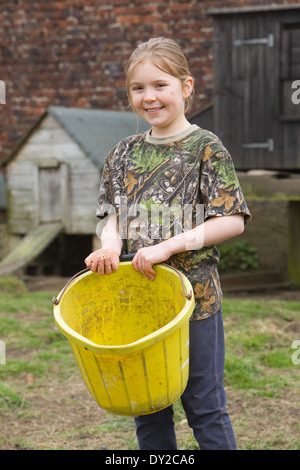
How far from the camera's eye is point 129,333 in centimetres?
212

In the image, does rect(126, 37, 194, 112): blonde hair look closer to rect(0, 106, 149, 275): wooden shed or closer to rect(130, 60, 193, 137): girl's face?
rect(130, 60, 193, 137): girl's face

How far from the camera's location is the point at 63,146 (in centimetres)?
734

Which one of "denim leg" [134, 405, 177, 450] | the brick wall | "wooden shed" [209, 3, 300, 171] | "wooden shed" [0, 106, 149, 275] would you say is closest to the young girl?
"denim leg" [134, 405, 177, 450]

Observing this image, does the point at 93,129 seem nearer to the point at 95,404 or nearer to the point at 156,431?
the point at 95,404

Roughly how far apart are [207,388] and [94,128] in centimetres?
579

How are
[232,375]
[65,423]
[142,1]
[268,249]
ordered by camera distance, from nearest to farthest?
[65,423]
[232,375]
[268,249]
[142,1]

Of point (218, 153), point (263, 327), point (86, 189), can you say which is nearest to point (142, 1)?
point (86, 189)

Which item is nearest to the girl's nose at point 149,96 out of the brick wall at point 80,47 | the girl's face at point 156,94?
the girl's face at point 156,94

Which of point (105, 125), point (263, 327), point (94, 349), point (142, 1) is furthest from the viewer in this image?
point (142, 1)

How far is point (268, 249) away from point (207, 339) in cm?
519

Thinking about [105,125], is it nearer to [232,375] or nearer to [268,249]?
A: [268,249]

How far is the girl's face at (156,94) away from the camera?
199 cm

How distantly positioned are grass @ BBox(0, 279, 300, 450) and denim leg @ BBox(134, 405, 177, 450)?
58 cm

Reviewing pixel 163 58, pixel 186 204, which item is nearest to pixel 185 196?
pixel 186 204
